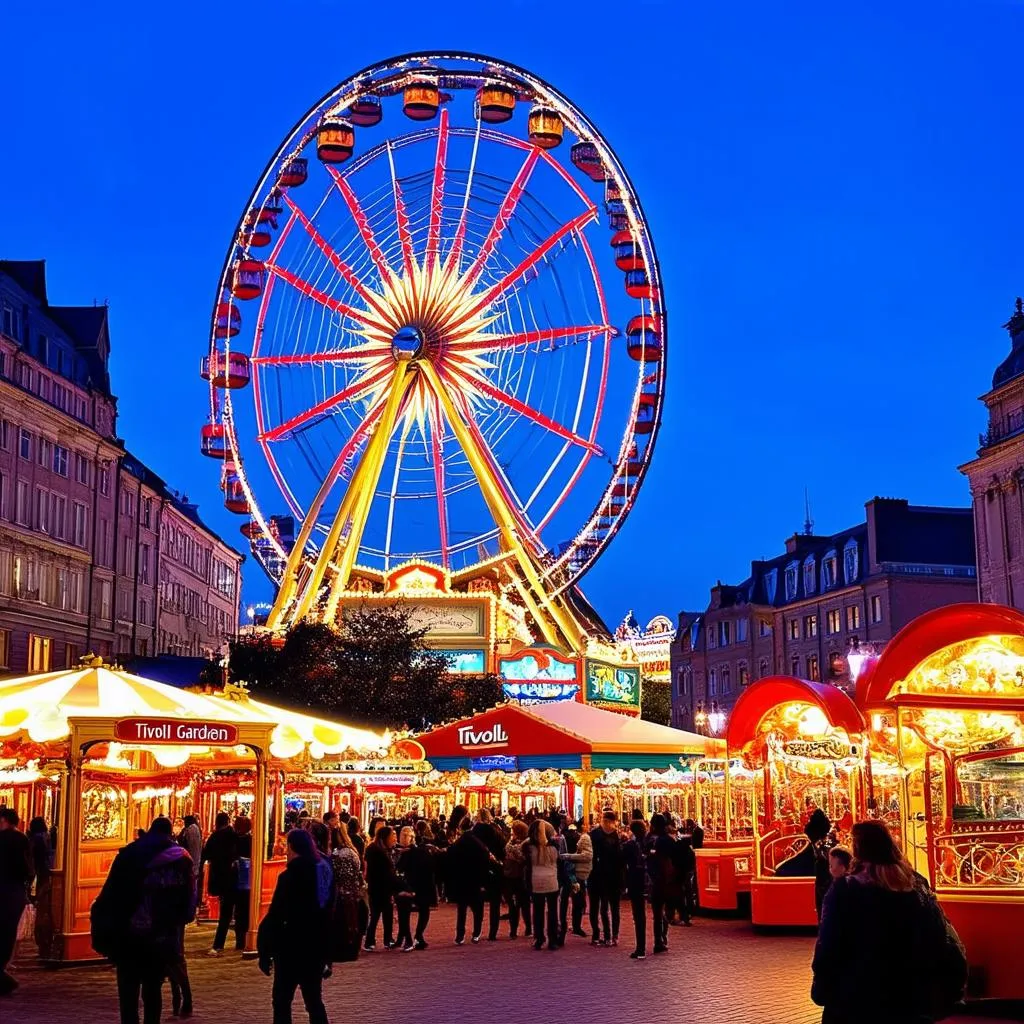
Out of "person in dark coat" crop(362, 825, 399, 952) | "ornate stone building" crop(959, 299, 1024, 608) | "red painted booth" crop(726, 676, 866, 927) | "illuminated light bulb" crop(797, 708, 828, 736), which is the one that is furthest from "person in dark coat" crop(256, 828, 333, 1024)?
"ornate stone building" crop(959, 299, 1024, 608)

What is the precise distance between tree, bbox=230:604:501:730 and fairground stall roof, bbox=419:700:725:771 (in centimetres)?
1363

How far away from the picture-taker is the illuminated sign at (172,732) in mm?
16328

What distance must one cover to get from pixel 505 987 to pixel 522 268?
28524 millimetres

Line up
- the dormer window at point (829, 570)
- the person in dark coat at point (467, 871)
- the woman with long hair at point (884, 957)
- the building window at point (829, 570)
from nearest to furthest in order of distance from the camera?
1. the woman with long hair at point (884, 957)
2. the person in dark coat at point (467, 871)
3. the dormer window at point (829, 570)
4. the building window at point (829, 570)

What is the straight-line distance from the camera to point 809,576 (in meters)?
82.6

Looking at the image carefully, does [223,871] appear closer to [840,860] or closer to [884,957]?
[840,860]

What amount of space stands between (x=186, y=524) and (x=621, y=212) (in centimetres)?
4399

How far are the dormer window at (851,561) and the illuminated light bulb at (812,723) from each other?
56.1m

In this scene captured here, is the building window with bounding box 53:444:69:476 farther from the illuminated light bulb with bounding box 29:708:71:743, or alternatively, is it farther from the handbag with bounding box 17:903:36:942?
the illuminated light bulb with bounding box 29:708:71:743

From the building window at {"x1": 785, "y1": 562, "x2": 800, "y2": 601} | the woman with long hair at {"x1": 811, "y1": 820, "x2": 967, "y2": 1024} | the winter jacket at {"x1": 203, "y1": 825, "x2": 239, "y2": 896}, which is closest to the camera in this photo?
the woman with long hair at {"x1": 811, "y1": 820, "x2": 967, "y2": 1024}

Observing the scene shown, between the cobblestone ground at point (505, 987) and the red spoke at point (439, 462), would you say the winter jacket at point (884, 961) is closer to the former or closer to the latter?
the cobblestone ground at point (505, 987)

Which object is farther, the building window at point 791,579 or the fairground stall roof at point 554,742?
the building window at point 791,579

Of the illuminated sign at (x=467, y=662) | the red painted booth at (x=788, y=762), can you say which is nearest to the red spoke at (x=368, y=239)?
the illuminated sign at (x=467, y=662)

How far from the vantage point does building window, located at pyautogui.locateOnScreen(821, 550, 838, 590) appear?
7931 centimetres
